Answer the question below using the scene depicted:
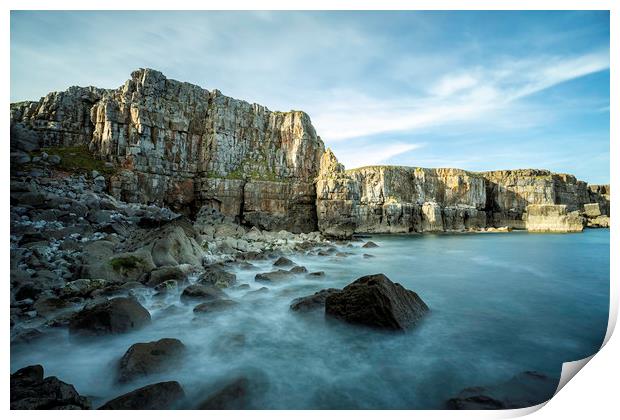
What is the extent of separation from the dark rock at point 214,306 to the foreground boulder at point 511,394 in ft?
13.1

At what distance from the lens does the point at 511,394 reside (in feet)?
9.61

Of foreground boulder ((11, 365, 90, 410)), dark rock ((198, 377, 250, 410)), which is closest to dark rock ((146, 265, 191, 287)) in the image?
foreground boulder ((11, 365, 90, 410))

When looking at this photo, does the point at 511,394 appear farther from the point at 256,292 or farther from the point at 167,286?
the point at 167,286

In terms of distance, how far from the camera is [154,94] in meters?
24.9

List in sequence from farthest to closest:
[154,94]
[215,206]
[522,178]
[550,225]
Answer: [522,178], [550,225], [215,206], [154,94]

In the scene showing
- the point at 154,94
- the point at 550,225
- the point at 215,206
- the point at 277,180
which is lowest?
the point at 550,225

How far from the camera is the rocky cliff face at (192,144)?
22.2m

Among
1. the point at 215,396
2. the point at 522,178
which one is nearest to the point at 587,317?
the point at 215,396

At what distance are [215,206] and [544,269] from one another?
79.3ft

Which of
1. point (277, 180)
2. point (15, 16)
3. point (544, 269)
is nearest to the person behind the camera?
point (15, 16)

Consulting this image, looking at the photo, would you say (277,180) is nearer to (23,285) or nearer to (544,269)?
(544,269)

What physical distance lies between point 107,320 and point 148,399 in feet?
6.84

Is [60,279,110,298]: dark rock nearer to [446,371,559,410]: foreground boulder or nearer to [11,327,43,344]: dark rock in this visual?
[11,327,43,344]: dark rock

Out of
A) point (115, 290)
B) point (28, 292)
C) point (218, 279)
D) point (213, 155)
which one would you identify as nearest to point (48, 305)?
point (28, 292)
